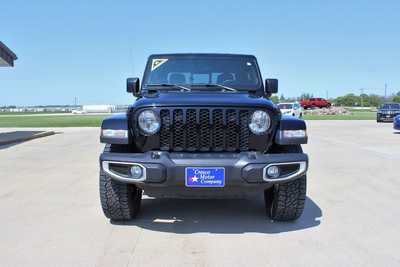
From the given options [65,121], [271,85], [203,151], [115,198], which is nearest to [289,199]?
[203,151]

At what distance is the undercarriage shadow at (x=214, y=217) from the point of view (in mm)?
4238

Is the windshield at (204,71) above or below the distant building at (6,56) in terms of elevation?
below

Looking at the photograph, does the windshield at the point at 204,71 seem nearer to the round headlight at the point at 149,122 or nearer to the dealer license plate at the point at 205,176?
the round headlight at the point at 149,122

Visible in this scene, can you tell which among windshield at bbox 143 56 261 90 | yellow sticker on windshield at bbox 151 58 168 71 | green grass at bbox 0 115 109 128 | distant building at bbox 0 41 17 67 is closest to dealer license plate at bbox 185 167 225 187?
windshield at bbox 143 56 261 90

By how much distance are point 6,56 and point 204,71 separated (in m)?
14.4

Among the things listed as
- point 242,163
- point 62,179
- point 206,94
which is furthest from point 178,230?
point 62,179

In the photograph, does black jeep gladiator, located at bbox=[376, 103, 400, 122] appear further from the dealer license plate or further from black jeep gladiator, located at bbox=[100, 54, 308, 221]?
the dealer license plate

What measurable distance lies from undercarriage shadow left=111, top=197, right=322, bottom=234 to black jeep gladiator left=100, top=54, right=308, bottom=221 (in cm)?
22

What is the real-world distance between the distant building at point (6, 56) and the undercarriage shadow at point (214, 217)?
13.5m

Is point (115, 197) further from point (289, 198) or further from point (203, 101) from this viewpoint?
point (289, 198)

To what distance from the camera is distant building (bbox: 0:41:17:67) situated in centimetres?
1620

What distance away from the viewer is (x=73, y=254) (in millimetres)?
3498

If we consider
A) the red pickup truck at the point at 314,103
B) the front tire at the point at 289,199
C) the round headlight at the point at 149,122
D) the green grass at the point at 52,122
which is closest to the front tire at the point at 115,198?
the round headlight at the point at 149,122

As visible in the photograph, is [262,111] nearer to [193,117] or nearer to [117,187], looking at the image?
[193,117]
